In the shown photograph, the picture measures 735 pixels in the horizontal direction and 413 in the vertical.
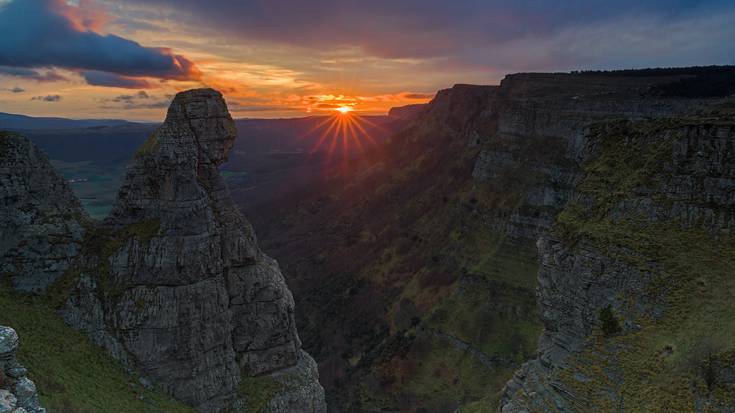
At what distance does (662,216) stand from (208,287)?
3770cm

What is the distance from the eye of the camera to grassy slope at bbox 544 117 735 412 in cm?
2897

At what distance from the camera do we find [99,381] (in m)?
39.2

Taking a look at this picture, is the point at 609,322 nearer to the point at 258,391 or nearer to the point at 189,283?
the point at 258,391

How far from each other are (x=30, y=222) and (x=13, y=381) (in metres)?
27.5

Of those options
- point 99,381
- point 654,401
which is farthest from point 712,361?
point 99,381

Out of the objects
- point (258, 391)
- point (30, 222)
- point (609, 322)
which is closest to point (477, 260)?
point (258, 391)

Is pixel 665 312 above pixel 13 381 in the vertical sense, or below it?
below

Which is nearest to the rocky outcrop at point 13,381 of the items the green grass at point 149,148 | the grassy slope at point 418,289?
the green grass at point 149,148

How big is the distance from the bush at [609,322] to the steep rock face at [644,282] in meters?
0.07

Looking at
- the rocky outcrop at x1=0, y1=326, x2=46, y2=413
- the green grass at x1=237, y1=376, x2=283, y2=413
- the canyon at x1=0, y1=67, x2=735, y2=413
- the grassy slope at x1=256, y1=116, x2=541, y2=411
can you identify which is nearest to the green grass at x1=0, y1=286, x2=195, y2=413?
the canyon at x1=0, y1=67, x2=735, y2=413

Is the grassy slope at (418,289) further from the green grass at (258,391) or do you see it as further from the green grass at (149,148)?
the green grass at (149,148)

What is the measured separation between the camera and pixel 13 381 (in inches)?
789

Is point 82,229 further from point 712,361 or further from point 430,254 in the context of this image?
point 430,254

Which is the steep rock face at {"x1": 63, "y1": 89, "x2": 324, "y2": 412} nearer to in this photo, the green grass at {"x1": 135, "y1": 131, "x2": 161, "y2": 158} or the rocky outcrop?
the green grass at {"x1": 135, "y1": 131, "x2": 161, "y2": 158}
